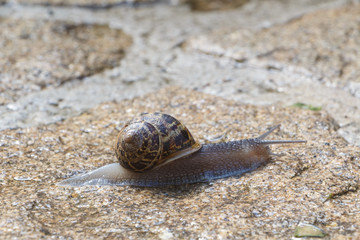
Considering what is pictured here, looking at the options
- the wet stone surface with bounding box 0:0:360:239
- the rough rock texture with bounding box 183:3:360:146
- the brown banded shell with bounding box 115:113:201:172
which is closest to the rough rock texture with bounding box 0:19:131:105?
the wet stone surface with bounding box 0:0:360:239

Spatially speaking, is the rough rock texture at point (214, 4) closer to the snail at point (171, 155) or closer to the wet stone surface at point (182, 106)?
the wet stone surface at point (182, 106)

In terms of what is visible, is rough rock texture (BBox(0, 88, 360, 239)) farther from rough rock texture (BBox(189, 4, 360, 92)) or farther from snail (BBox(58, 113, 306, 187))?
rough rock texture (BBox(189, 4, 360, 92))

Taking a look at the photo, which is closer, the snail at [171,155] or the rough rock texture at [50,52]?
the snail at [171,155]

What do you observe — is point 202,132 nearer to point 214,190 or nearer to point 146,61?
point 214,190

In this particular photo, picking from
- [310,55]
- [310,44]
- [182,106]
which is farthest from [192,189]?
[310,44]

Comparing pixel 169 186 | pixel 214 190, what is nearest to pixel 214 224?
pixel 214 190

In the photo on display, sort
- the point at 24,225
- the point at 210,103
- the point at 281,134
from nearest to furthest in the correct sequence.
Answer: the point at 24,225, the point at 281,134, the point at 210,103

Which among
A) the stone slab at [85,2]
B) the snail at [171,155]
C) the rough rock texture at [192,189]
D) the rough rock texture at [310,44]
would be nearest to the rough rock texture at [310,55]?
the rough rock texture at [310,44]
